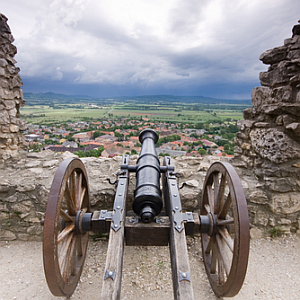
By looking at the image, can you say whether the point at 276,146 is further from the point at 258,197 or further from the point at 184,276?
the point at 184,276

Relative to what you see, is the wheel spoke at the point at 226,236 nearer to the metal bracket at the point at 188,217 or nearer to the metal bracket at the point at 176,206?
the metal bracket at the point at 188,217

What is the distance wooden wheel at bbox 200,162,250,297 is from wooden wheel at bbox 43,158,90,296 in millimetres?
1484

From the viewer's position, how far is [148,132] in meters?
3.75

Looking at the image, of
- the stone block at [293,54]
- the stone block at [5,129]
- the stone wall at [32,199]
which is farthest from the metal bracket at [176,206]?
the stone block at [5,129]

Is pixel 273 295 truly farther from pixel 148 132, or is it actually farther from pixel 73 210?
pixel 148 132

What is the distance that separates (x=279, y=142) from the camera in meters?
3.40

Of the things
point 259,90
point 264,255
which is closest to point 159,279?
point 264,255

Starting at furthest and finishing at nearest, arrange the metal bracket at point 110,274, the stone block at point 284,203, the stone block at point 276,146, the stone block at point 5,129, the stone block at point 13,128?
the stone block at point 13,128 → the stone block at point 5,129 → the stone block at point 284,203 → the stone block at point 276,146 → the metal bracket at point 110,274

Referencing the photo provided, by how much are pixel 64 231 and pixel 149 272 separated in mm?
1335

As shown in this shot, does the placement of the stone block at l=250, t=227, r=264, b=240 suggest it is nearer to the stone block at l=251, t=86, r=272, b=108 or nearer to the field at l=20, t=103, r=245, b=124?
the stone block at l=251, t=86, r=272, b=108

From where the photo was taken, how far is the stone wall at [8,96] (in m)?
4.04

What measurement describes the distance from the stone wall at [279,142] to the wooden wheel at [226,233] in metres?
1.19

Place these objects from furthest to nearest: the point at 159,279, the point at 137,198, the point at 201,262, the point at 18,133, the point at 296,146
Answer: the point at 18,133, the point at 296,146, the point at 201,262, the point at 159,279, the point at 137,198

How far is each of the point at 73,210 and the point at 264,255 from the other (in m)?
2.76
